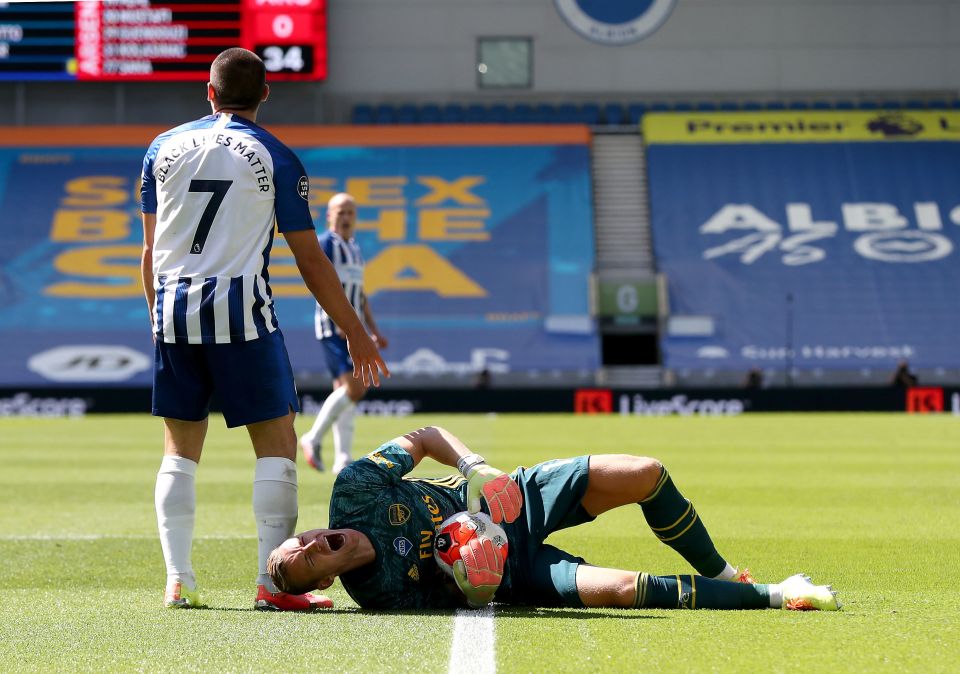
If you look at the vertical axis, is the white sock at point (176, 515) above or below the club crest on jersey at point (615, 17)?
below

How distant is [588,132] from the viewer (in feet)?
104

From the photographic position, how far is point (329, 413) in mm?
10656

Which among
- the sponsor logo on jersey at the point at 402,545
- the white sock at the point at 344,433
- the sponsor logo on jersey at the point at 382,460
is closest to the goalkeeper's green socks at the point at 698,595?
the sponsor logo on jersey at the point at 402,545

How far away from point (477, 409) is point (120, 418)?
6.21m

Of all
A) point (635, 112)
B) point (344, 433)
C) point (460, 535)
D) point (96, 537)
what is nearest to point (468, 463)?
point (460, 535)

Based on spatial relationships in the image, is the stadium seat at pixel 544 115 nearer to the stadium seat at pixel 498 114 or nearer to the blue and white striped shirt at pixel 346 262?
the stadium seat at pixel 498 114

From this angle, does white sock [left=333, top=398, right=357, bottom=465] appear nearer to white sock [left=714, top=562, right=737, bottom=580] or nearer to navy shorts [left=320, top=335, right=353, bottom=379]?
navy shorts [left=320, top=335, right=353, bottom=379]

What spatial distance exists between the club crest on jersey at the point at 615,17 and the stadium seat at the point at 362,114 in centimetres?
572

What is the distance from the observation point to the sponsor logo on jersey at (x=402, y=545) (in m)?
4.41

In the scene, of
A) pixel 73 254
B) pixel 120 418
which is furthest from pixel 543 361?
pixel 73 254

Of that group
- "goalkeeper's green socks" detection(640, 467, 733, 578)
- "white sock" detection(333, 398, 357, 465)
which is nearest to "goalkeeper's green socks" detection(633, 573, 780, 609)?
"goalkeeper's green socks" detection(640, 467, 733, 578)

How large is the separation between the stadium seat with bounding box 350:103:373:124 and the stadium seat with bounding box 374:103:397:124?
0.18 metres

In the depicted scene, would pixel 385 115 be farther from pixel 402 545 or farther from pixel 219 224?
pixel 402 545

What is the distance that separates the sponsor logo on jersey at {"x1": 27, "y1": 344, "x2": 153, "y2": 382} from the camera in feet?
91.6
